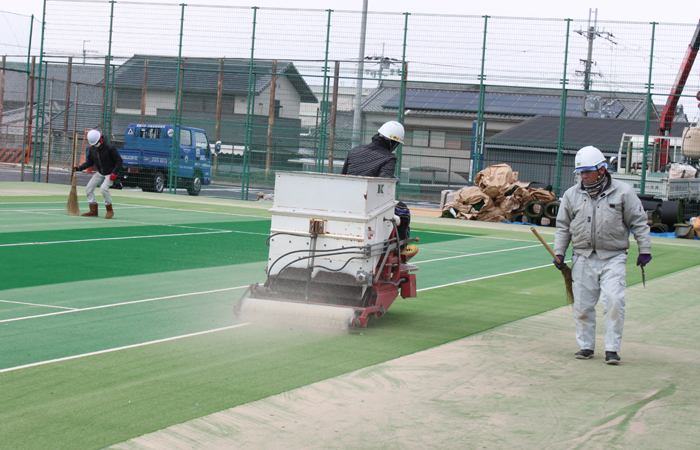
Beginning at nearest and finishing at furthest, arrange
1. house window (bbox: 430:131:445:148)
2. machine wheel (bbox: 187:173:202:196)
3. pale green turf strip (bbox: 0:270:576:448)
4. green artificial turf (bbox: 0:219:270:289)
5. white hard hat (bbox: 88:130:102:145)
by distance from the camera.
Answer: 1. pale green turf strip (bbox: 0:270:576:448)
2. green artificial turf (bbox: 0:219:270:289)
3. white hard hat (bbox: 88:130:102:145)
4. machine wheel (bbox: 187:173:202:196)
5. house window (bbox: 430:131:445:148)

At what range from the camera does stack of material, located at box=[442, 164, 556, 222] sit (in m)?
25.0

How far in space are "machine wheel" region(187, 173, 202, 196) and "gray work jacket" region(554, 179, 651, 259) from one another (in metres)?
24.1

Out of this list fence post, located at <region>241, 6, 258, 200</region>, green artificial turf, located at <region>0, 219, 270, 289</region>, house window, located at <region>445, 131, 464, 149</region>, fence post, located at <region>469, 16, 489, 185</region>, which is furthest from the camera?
house window, located at <region>445, 131, 464, 149</region>

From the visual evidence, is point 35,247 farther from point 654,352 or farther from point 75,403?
point 654,352

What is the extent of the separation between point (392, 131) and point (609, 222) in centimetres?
259

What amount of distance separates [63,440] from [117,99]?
95.5ft

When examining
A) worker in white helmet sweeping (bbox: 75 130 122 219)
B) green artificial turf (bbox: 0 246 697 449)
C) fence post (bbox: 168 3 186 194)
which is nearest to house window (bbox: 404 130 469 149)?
fence post (bbox: 168 3 186 194)

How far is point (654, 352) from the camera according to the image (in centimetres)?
795

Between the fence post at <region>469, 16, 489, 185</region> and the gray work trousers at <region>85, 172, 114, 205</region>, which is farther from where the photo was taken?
the fence post at <region>469, 16, 489, 185</region>

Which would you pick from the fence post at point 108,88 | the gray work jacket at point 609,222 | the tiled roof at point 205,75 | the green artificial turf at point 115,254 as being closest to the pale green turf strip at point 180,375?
the gray work jacket at point 609,222

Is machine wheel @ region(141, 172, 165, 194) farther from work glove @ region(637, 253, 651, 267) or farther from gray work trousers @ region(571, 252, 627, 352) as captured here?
work glove @ region(637, 253, 651, 267)

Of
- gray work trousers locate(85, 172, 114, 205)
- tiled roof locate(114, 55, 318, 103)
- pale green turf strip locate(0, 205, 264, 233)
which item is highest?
tiled roof locate(114, 55, 318, 103)

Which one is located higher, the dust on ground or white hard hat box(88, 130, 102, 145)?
white hard hat box(88, 130, 102, 145)

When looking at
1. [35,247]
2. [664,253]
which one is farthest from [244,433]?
[664,253]
